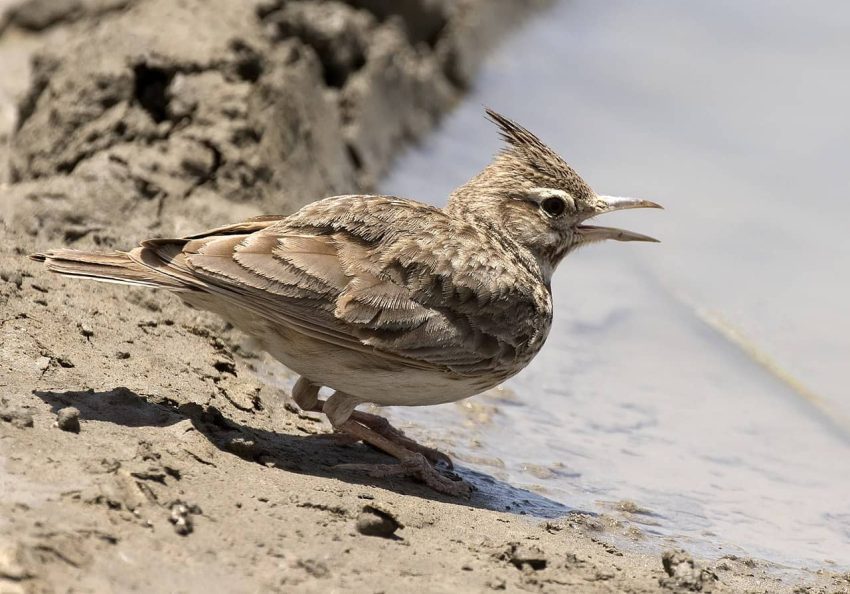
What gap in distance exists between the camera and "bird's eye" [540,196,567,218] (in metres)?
6.85

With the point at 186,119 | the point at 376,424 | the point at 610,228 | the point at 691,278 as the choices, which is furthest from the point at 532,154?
the point at 691,278

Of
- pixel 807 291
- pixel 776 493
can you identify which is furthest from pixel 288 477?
pixel 807 291

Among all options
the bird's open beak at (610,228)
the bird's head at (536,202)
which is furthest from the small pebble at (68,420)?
the bird's open beak at (610,228)

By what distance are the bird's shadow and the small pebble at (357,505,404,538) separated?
79 centimetres

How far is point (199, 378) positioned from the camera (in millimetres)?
6223

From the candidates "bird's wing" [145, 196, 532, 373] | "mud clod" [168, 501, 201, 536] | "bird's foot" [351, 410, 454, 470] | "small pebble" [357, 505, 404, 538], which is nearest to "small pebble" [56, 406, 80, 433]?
"mud clod" [168, 501, 201, 536]

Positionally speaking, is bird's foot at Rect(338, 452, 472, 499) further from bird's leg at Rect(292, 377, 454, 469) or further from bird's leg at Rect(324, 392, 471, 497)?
bird's leg at Rect(292, 377, 454, 469)

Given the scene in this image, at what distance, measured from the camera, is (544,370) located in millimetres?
8430

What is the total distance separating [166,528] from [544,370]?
14.7ft

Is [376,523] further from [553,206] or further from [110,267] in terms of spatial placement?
[553,206]

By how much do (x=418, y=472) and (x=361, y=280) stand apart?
100 cm

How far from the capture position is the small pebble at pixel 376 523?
15.7 feet

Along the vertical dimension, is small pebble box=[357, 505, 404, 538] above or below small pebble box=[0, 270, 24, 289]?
above

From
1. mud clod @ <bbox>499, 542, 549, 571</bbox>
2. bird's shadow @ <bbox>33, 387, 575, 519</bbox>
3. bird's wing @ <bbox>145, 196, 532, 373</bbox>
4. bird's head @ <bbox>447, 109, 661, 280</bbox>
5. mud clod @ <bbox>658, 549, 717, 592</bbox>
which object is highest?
bird's head @ <bbox>447, 109, 661, 280</bbox>
